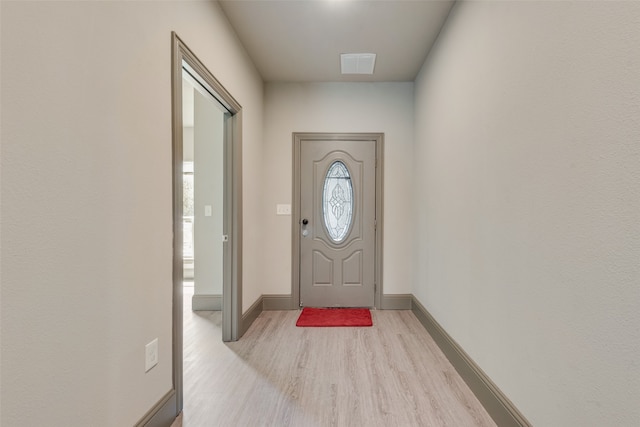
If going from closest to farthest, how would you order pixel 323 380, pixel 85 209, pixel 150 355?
pixel 85 209 → pixel 150 355 → pixel 323 380

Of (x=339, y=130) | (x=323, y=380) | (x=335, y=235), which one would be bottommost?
(x=323, y=380)

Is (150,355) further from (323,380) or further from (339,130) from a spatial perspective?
(339,130)

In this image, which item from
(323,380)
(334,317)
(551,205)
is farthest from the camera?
(334,317)

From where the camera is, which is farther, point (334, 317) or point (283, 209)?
point (283, 209)

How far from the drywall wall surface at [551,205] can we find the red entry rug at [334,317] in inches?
48.3

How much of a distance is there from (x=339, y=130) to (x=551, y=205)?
2.82 m

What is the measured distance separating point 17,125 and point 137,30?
31.8 inches

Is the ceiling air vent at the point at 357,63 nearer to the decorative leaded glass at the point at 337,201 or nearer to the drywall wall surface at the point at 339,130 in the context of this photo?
the drywall wall surface at the point at 339,130

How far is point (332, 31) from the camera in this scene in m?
2.78

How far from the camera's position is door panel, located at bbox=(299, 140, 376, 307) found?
3900mm

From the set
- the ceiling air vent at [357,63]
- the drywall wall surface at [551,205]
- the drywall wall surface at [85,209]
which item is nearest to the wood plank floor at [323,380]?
the drywall wall surface at [551,205]

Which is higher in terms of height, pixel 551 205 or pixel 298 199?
pixel 298 199

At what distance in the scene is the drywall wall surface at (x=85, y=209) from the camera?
0.94 metres

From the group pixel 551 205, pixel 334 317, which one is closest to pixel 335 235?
pixel 334 317
